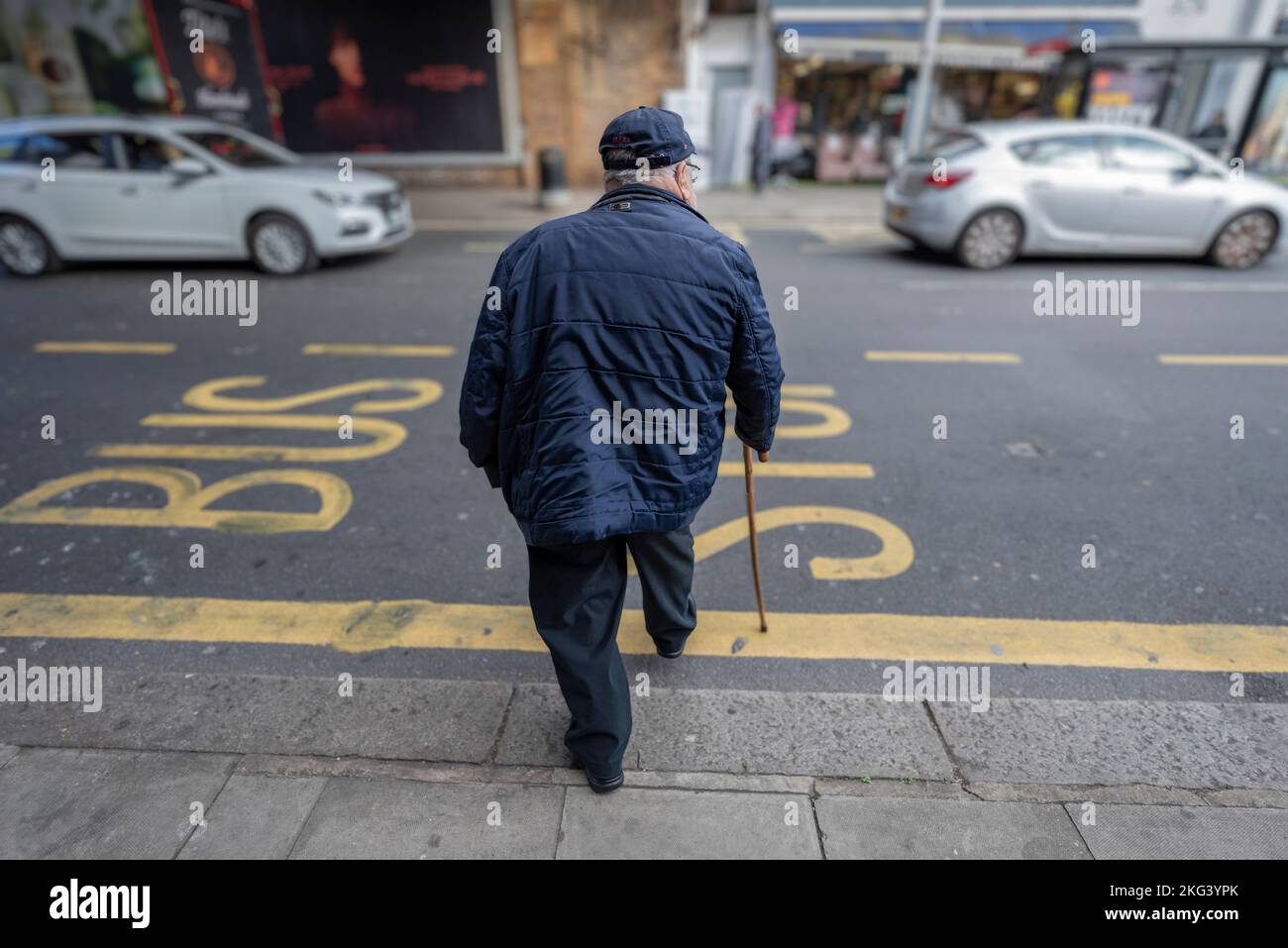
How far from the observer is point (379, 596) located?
10.7 ft

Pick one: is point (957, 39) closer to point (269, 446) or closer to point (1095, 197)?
point (1095, 197)

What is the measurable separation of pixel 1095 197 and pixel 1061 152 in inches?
25.7

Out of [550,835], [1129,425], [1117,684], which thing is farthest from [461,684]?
[1129,425]

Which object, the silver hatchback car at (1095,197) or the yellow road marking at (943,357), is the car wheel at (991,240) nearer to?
the silver hatchback car at (1095,197)

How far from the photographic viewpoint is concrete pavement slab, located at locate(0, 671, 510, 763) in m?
2.44

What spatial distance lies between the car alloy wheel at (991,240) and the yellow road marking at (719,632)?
6.87 meters

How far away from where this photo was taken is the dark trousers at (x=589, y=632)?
2111 mm

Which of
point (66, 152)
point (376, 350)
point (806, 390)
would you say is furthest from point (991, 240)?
point (66, 152)

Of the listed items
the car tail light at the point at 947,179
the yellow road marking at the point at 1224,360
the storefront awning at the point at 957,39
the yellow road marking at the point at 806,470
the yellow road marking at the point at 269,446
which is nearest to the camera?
the yellow road marking at the point at 806,470

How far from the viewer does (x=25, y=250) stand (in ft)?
29.0

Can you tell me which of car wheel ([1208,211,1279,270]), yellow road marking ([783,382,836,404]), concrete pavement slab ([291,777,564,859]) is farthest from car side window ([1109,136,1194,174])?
concrete pavement slab ([291,777,564,859])

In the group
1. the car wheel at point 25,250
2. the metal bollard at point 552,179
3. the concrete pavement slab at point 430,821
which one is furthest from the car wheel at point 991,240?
the car wheel at point 25,250

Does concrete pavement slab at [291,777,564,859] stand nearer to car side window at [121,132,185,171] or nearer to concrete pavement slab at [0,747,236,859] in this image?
concrete pavement slab at [0,747,236,859]
